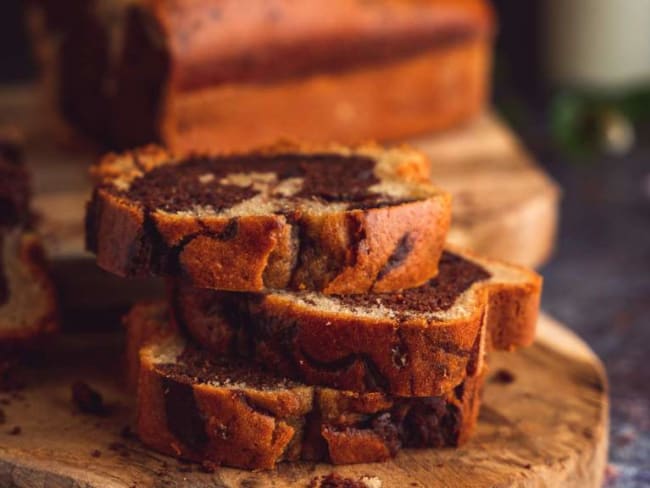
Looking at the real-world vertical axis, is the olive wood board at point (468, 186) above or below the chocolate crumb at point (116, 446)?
above

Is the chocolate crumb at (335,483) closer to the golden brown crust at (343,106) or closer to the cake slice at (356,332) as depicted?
the cake slice at (356,332)

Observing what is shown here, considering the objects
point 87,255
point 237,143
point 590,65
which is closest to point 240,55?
point 237,143

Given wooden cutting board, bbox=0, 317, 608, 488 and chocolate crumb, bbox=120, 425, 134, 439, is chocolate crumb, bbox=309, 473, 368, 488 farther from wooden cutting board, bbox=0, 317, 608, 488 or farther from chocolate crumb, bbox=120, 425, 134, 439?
chocolate crumb, bbox=120, 425, 134, 439

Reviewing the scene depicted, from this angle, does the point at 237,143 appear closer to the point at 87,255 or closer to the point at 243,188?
the point at 87,255

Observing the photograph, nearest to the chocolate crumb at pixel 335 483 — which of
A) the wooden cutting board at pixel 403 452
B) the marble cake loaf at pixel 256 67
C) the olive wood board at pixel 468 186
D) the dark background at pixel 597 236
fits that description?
the wooden cutting board at pixel 403 452

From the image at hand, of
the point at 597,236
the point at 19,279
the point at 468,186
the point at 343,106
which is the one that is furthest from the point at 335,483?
the point at 597,236

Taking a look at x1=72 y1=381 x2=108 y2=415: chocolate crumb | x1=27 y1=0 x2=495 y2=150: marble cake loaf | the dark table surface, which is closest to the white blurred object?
the dark table surface
